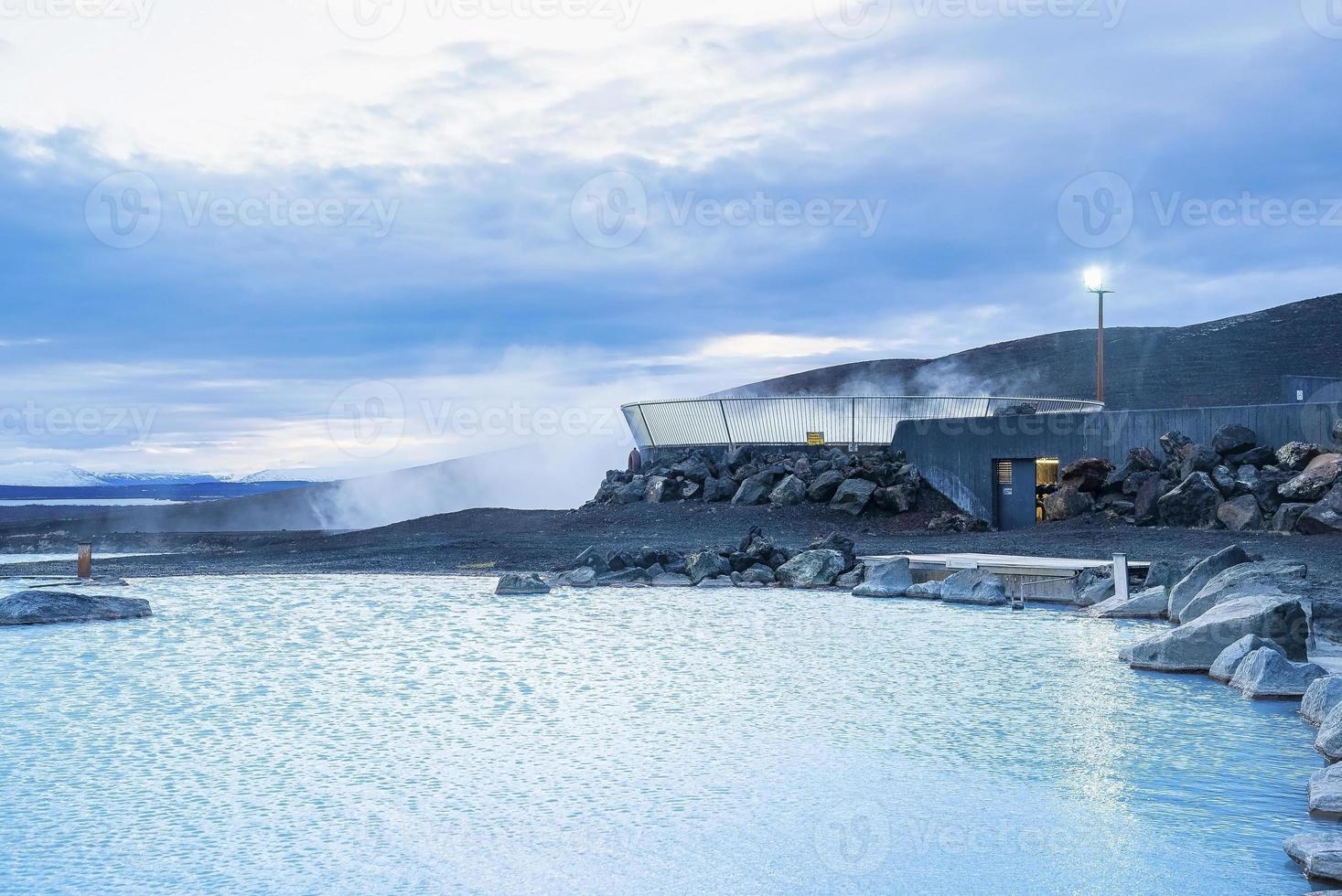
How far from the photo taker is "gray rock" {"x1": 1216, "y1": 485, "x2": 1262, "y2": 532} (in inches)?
766

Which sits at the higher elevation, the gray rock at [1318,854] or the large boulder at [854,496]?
the large boulder at [854,496]

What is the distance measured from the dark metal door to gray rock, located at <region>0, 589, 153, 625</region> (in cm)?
1692

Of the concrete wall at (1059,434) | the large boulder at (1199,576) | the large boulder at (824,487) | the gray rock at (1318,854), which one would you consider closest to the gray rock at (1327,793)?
the gray rock at (1318,854)

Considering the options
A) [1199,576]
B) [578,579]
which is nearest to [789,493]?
[578,579]

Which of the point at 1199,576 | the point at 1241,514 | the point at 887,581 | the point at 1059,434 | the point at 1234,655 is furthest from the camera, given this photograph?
the point at 1059,434

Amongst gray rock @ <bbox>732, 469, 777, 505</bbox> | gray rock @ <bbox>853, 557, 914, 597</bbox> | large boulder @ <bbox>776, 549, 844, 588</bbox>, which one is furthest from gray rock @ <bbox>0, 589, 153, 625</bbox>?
gray rock @ <bbox>732, 469, 777, 505</bbox>

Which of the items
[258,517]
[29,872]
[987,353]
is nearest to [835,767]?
[29,872]

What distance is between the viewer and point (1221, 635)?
1062 cm

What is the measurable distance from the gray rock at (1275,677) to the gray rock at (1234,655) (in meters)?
0.34

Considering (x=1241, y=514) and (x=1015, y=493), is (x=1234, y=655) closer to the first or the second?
(x=1241, y=514)

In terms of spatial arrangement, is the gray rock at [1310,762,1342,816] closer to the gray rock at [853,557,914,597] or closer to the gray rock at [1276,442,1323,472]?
the gray rock at [853,557,914,597]

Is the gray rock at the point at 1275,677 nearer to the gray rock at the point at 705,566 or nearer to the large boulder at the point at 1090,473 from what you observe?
the gray rock at the point at 705,566

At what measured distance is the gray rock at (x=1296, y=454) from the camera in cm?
1991

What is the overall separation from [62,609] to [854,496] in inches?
650
